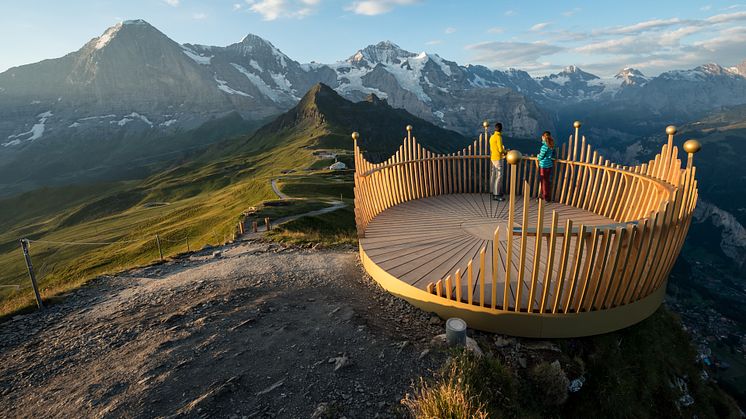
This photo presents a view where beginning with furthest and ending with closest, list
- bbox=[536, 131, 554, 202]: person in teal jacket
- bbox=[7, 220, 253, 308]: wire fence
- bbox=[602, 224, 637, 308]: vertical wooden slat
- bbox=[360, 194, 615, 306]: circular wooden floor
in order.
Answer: bbox=[7, 220, 253, 308]: wire fence, bbox=[536, 131, 554, 202]: person in teal jacket, bbox=[360, 194, 615, 306]: circular wooden floor, bbox=[602, 224, 637, 308]: vertical wooden slat

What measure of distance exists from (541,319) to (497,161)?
25.0ft

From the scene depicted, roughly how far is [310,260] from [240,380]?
6847 millimetres

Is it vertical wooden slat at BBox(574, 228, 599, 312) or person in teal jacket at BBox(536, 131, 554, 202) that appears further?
person in teal jacket at BBox(536, 131, 554, 202)

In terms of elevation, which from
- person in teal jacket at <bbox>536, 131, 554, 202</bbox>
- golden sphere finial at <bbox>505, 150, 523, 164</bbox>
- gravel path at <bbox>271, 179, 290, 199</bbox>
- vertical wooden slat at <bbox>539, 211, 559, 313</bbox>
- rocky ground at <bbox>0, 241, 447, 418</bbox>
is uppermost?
golden sphere finial at <bbox>505, 150, 523, 164</bbox>

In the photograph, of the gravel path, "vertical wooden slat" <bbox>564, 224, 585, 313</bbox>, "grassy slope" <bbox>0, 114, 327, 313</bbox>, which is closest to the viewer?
"vertical wooden slat" <bbox>564, 224, 585, 313</bbox>

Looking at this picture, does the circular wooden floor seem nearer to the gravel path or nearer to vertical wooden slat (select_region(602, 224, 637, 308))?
vertical wooden slat (select_region(602, 224, 637, 308))

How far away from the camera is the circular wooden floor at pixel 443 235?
9742mm

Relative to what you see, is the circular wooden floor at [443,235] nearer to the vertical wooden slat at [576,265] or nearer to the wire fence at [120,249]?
the vertical wooden slat at [576,265]

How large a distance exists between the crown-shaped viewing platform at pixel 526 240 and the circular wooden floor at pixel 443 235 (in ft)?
0.16

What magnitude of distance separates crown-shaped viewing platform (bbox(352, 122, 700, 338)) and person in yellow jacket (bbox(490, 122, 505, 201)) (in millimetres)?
498

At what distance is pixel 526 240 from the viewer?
7.05m

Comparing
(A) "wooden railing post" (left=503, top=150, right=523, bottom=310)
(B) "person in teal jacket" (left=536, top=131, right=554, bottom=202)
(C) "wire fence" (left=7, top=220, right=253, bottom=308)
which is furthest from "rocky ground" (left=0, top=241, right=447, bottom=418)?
(C) "wire fence" (left=7, top=220, right=253, bottom=308)

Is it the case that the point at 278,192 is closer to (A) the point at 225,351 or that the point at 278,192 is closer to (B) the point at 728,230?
(A) the point at 225,351

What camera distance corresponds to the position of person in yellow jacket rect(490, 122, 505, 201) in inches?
531
